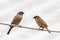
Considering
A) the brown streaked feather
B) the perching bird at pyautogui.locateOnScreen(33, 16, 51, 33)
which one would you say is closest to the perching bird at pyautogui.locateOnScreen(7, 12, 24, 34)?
the brown streaked feather

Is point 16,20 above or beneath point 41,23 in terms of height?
above

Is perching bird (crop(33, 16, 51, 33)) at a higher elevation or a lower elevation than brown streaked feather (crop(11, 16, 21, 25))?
lower

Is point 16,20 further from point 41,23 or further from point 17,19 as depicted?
point 41,23

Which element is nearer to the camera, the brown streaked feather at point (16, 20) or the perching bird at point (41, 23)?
the perching bird at point (41, 23)

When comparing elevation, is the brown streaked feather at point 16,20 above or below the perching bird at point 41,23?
above

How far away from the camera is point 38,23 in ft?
25.7

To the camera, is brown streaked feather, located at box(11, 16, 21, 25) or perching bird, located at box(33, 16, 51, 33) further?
brown streaked feather, located at box(11, 16, 21, 25)

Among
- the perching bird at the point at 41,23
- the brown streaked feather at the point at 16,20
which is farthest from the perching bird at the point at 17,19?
the perching bird at the point at 41,23

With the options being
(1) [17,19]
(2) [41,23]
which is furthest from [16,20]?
(2) [41,23]

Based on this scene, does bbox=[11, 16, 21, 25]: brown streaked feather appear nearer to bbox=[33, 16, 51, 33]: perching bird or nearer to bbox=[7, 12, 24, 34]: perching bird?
bbox=[7, 12, 24, 34]: perching bird

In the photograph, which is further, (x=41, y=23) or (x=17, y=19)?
(x=17, y=19)

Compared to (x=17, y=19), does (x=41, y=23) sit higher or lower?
lower

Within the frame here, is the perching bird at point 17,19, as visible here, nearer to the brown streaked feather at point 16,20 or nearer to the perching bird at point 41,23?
the brown streaked feather at point 16,20

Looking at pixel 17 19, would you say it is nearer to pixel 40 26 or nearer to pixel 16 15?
pixel 16 15
